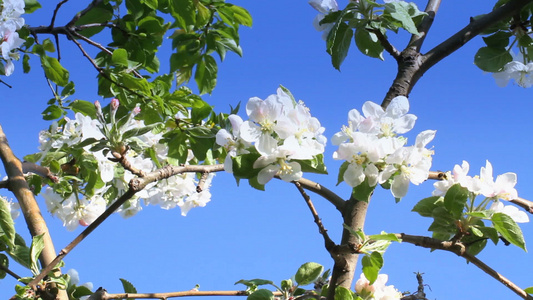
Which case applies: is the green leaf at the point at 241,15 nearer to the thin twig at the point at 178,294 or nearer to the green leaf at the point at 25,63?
the green leaf at the point at 25,63

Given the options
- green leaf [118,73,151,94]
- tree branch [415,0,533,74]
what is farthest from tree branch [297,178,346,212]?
green leaf [118,73,151,94]

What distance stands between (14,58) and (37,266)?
1117 millimetres

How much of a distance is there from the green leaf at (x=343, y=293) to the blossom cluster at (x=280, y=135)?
316 millimetres

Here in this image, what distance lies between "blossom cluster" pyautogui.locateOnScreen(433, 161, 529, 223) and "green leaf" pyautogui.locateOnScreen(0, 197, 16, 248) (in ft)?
3.58

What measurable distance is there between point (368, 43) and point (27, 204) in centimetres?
111

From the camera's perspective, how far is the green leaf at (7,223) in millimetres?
1382

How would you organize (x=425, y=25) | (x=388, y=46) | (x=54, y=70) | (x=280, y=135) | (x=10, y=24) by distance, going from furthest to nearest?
(x=54, y=70) < (x=10, y=24) < (x=425, y=25) < (x=388, y=46) < (x=280, y=135)

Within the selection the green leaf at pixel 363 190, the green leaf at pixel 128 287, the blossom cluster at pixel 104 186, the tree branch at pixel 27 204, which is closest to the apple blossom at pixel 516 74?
the green leaf at pixel 363 190

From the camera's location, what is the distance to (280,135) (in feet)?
3.48

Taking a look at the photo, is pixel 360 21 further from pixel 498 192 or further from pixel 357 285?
pixel 357 285

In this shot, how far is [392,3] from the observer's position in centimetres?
139

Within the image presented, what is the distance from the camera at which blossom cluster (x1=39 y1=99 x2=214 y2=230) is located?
1749mm

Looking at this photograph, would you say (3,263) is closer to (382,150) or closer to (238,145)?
(238,145)

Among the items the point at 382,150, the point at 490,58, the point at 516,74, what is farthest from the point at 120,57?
the point at 516,74
